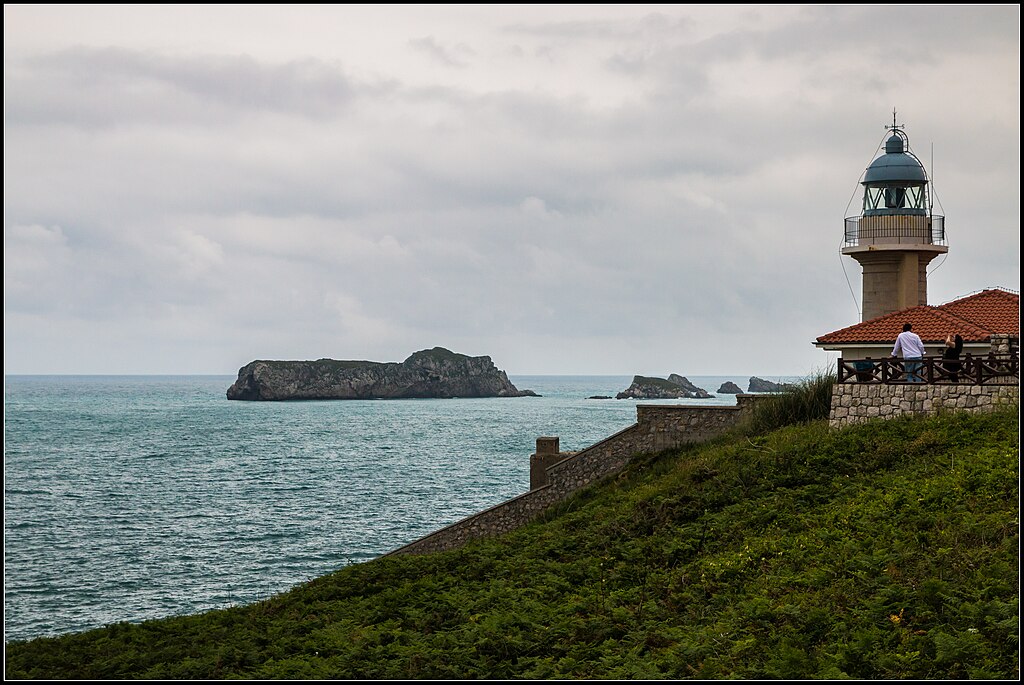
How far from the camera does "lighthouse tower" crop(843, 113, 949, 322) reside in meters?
31.6

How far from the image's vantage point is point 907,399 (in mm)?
20094

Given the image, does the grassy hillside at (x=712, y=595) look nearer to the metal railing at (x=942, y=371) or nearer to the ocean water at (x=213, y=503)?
Result: the metal railing at (x=942, y=371)

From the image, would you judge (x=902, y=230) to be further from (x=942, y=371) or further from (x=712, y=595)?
(x=712, y=595)

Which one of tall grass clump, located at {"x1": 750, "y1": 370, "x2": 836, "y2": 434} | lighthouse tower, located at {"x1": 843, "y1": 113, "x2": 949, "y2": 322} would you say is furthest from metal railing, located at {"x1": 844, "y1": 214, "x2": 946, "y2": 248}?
tall grass clump, located at {"x1": 750, "y1": 370, "x2": 836, "y2": 434}

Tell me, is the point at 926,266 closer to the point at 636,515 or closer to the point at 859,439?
the point at 859,439

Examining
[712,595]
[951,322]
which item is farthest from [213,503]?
[712,595]

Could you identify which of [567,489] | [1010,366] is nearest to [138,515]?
[567,489]

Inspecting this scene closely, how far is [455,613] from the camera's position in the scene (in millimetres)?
13758

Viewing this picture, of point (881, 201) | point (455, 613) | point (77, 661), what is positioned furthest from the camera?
point (881, 201)

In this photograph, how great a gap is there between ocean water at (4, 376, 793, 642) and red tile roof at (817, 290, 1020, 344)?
17384mm

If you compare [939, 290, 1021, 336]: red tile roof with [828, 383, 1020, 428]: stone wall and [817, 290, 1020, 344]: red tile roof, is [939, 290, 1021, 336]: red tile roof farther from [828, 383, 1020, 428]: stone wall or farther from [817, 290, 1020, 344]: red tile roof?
[828, 383, 1020, 428]: stone wall

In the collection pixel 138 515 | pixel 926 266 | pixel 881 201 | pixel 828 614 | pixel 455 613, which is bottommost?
pixel 138 515

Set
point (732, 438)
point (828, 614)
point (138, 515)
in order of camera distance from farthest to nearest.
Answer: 1. point (138, 515)
2. point (732, 438)
3. point (828, 614)

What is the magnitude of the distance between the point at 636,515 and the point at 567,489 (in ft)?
24.4
